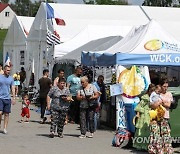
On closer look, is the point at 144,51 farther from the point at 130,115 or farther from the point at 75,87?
the point at 75,87

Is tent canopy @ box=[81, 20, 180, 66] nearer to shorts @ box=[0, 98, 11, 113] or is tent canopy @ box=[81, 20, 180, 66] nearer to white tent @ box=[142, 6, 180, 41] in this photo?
shorts @ box=[0, 98, 11, 113]

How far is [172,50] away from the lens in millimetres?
15461

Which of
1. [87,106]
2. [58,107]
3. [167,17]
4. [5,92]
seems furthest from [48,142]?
[167,17]

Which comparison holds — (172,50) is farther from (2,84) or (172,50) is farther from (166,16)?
(166,16)

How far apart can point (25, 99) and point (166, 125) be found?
836 centimetres

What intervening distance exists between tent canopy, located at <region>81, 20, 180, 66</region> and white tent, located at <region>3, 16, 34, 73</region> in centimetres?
1816

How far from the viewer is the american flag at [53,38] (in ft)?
88.6

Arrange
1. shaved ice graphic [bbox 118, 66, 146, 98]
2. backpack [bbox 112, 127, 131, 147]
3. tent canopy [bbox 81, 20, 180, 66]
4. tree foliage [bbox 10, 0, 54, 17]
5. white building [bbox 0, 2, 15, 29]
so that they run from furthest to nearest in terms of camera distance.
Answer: tree foliage [bbox 10, 0, 54, 17]
white building [bbox 0, 2, 15, 29]
tent canopy [bbox 81, 20, 180, 66]
shaved ice graphic [bbox 118, 66, 146, 98]
backpack [bbox 112, 127, 131, 147]

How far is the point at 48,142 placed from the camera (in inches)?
519

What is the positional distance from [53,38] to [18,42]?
28.8 ft

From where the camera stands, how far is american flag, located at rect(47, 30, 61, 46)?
2700 centimetres

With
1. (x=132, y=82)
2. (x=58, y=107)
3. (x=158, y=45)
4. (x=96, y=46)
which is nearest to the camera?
(x=58, y=107)

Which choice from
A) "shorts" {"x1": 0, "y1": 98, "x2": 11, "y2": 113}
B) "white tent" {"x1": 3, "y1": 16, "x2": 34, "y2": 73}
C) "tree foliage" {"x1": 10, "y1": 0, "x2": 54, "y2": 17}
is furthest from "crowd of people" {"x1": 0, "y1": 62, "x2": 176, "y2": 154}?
"tree foliage" {"x1": 10, "y1": 0, "x2": 54, "y2": 17}

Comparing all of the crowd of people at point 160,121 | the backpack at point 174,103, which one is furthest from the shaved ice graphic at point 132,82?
the crowd of people at point 160,121
